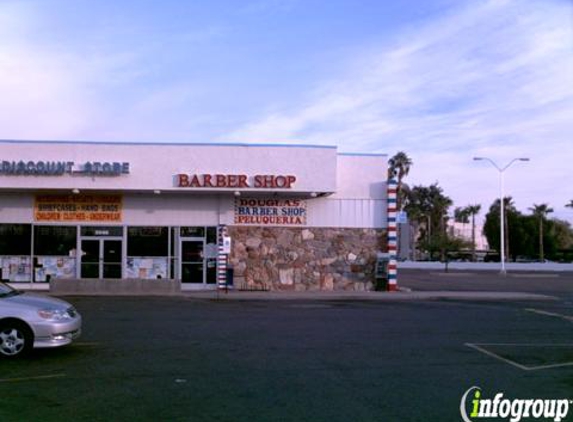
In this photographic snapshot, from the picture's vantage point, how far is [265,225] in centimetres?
2984

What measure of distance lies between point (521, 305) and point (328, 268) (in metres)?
8.35

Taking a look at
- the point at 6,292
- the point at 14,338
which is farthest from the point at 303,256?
the point at 14,338

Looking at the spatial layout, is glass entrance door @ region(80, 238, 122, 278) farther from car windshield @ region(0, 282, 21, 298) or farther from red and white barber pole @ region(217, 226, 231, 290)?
car windshield @ region(0, 282, 21, 298)

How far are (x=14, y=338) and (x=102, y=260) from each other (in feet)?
60.7

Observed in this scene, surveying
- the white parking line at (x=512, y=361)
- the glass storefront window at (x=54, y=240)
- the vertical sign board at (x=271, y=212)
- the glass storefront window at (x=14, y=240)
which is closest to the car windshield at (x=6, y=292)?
the white parking line at (x=512, y=361)

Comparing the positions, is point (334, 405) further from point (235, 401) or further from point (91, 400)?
point (91, 400)

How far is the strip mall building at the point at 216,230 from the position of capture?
2936 cm

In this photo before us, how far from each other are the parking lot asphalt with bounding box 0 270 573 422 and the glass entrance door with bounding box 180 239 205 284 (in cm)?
1038

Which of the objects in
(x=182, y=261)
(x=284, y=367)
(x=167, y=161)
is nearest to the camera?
(x=284, y=367)

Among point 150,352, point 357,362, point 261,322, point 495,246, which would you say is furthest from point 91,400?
point 495,246

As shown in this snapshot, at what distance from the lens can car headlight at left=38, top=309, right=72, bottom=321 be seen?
11438 mm

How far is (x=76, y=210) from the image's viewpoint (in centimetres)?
2969

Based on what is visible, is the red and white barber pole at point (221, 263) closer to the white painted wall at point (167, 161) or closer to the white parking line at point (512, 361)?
the white painted wall at point (167, 161)

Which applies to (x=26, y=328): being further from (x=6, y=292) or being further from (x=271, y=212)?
(x=271, y=212)
